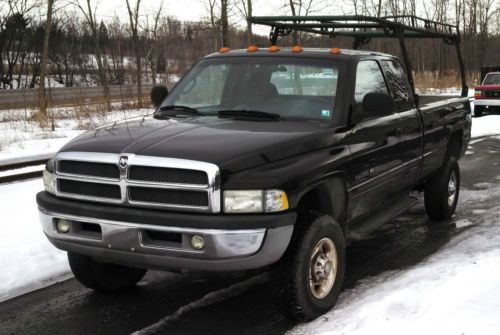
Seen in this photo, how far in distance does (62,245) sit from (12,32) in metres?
52.0

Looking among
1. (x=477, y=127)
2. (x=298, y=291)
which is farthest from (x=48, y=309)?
(x=477, y=127)

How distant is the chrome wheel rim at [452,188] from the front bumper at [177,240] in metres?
3.83

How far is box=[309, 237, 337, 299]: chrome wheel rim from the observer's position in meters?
3.73

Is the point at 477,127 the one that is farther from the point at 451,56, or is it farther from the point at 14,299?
the point at 451,56

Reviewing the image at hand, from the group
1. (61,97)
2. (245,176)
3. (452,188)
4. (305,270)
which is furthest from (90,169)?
(61,97)

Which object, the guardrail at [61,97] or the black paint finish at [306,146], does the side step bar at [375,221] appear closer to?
the black paint finish at [306,146]

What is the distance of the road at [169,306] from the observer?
3.85 metres

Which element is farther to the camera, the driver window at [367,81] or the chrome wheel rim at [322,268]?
the driver window at [367,81]

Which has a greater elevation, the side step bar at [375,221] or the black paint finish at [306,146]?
the black paint finish at [306,146]

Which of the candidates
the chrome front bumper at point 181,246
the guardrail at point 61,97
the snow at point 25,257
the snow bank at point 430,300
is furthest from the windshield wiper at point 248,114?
the guardrail at point 61,97

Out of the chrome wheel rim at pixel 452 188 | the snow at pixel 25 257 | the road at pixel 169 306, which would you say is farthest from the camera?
the chrome wheel rim at pixel 452 188

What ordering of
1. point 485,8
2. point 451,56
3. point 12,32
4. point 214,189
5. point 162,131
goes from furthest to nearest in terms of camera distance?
point 12,32 < point 451,56 < point 485,8 < point 162,131 < point 214,189

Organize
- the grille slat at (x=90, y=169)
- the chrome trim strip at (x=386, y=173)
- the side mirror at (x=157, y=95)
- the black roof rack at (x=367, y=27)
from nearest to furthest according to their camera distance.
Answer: the grille slat at (x=90, y=169), the chrome trim strip at (x=386, y=173), the side mirror at (x=157, y=95), the black roof rack at (x=367, y=27)

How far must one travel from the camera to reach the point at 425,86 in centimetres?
3425
